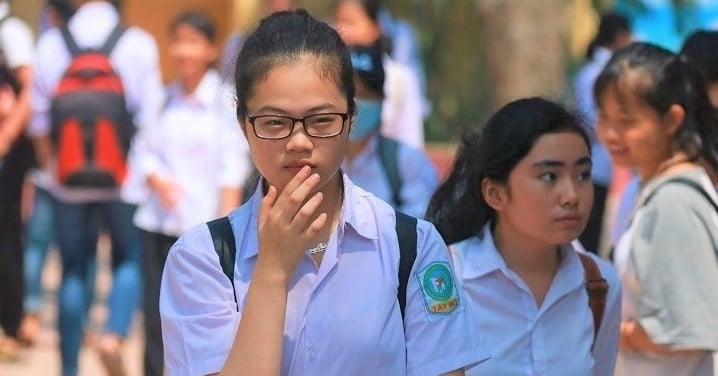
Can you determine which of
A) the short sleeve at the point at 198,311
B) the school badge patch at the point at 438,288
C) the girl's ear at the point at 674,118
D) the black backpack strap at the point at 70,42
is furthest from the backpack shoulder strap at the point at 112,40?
the school badge patch at the point at 438,288

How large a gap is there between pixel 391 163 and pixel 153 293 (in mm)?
2077

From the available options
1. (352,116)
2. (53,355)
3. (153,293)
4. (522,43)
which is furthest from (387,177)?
(522,43)

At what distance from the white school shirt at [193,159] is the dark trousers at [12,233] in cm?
192

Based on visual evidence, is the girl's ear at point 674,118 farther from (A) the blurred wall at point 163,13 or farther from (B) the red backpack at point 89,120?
(A) the blurred wall at point 163,13

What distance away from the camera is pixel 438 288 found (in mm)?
3205

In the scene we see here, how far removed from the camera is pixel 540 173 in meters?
4.11

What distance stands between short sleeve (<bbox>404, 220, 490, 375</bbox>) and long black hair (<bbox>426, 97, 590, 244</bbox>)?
0.93 metres

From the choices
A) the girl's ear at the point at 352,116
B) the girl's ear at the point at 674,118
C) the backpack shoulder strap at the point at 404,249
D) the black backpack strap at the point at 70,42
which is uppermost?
the black backpack strap at the point at 70,42

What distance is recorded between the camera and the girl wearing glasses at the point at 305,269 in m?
3.05

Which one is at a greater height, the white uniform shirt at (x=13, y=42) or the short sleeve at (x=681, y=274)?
the white uniform shirt at (x=13, y=42)

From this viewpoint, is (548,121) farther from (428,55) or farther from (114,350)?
(428,55)

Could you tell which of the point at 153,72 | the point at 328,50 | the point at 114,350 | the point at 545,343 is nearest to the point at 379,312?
the point at 328,50

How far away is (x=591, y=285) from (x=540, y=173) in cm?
32

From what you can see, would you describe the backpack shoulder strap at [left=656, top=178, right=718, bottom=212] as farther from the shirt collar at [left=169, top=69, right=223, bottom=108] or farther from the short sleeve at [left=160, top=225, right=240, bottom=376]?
the shirt collar at [left=169, top=69, right=223, bottom=108]
